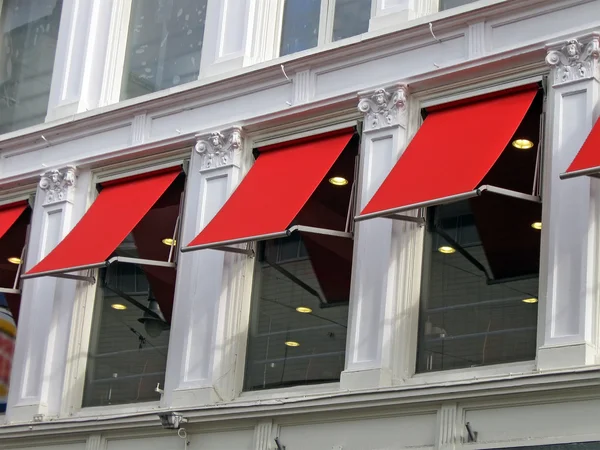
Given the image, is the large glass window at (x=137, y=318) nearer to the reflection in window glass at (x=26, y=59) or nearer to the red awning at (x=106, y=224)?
the red awning at (x=106, y=224)

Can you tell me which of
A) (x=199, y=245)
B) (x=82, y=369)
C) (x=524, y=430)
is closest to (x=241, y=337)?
(x=199, y=245)

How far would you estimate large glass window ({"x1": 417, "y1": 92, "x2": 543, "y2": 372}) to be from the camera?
1675cm

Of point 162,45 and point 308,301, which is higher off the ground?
point 162,45

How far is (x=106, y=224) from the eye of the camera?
20844 mm

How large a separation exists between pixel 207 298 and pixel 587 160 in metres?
6.46

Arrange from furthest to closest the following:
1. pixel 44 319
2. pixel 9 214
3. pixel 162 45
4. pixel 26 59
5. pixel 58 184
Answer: pixel 26 59, pixel 9 214, pixel 162 45, pixel 58 184, pixel 44 319

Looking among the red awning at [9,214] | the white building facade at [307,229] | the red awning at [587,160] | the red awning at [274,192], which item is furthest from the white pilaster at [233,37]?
the red awning at [587,160]

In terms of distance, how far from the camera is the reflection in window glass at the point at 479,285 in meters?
16.7

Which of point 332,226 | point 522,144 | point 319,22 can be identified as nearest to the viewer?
point 522,144

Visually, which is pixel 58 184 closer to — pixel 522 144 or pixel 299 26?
pixel 299 26

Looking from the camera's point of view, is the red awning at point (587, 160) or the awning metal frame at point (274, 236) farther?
the awning metal frame at point (274, 236)

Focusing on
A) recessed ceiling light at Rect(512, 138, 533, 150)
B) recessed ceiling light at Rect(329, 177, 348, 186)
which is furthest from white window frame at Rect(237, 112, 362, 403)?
recessed ceiling light at Rect(512, 138, 533, 150)

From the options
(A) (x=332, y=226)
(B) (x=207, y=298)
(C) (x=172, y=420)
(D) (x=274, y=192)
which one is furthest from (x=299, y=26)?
(C) (x=172, y=420)

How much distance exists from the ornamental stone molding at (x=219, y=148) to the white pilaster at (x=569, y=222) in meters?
5.10
